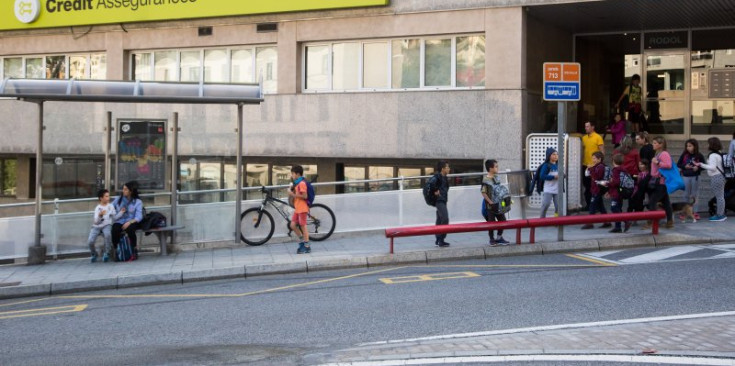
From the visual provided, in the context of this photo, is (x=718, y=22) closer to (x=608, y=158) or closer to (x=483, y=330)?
(x=608, y=158)

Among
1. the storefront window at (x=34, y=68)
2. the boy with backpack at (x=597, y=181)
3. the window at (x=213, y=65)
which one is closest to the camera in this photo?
the boy with backpack at (x=597, y=181)

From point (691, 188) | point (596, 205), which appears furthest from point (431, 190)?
point (691, 188)

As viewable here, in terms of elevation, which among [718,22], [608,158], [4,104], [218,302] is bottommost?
[218,302]

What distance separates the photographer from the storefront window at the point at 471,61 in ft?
64.4

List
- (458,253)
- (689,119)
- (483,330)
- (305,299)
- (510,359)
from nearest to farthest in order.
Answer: (510,359)
(483,330)
(305,299)
(458,253)
(689,119)

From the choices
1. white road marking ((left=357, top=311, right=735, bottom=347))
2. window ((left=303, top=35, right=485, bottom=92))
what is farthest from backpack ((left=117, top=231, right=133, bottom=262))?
white road marking ((left=357, top=311, right=735, bottom=347))

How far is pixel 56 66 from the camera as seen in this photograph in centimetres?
2438

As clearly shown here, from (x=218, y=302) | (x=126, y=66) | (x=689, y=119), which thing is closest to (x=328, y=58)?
(x=126, y=66)

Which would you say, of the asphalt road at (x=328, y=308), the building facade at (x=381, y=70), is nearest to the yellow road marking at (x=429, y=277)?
the asphalt road at (x=328, y=308)

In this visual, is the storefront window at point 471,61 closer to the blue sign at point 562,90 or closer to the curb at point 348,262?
the blue sign at point 562,90

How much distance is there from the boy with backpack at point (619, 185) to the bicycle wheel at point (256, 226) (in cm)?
636

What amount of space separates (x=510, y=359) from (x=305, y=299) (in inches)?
162

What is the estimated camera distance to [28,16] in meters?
23.8

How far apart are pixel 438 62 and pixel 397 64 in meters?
1.04
